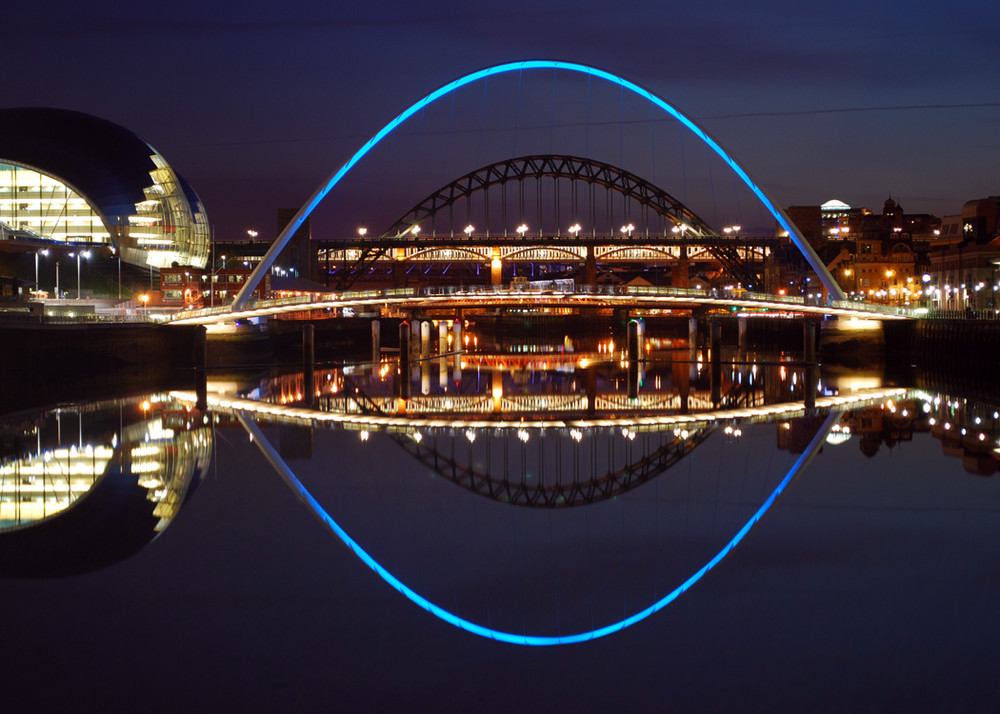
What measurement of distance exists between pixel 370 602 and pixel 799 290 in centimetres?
9582

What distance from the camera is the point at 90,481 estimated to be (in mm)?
19797

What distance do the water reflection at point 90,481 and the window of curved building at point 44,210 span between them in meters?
56.3

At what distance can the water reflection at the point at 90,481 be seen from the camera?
14.1 metres

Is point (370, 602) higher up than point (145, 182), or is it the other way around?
point (145, 182)

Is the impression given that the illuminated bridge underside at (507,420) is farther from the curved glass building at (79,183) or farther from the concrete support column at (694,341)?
the curved glass building at (79,183)

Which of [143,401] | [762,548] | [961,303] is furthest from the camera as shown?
[961,303]

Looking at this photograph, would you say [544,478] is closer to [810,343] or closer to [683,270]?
[810,343]

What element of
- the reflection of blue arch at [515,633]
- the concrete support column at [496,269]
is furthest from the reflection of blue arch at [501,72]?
the concrete support column at [496,269]

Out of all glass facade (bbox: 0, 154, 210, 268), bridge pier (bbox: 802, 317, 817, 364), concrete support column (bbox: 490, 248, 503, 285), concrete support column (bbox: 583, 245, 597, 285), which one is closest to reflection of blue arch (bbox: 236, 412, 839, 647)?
bridge pier (bbox: 802, 317, 817, 364)

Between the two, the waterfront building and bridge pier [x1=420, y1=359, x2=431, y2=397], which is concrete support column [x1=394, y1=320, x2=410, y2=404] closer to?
bridge pier [x1=420, y1=359, x2=431, y2=397]

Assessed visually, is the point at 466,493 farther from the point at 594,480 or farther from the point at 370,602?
the point at 370,602

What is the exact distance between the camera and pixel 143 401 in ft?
120

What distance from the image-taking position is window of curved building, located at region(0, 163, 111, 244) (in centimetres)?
8225

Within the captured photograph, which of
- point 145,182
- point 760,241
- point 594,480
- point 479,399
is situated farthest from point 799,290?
point 594,480
